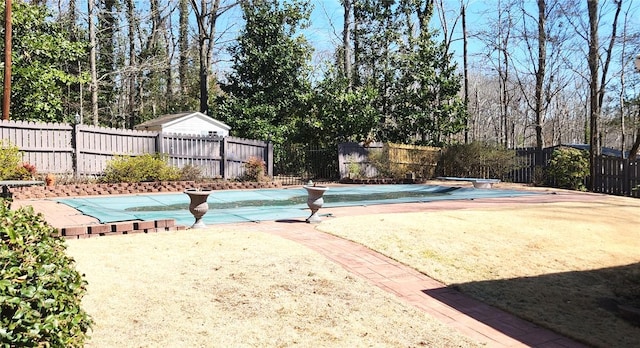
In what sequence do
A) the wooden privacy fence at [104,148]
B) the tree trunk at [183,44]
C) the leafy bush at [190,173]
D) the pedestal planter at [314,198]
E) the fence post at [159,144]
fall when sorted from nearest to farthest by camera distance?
the pedestal planter at [314,198]
the wooden privacy fence at [104,148]
the leafy bush at [190,173]
the fence post at [159,144]
the tree trunk at [183,44]

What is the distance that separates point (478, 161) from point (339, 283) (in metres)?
16.5

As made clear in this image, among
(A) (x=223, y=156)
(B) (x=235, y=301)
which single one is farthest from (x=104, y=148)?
(B) (x=235, y=301)

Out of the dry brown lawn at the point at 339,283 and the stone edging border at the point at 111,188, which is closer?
the dry brown lawn at the point at 339,283

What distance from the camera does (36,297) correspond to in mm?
1978

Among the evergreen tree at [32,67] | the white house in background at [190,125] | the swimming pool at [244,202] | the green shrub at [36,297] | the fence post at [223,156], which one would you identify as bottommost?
the swimming pool at [244,202]

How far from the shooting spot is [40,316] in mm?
1979

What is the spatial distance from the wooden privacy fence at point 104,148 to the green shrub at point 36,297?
12.1 metres

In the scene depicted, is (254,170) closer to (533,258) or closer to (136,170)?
(136,170)

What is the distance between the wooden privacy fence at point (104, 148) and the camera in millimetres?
12867

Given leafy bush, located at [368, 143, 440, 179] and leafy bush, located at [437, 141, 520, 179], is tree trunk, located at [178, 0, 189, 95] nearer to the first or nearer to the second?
leafy bush, located at [368, 143, 440, 179]

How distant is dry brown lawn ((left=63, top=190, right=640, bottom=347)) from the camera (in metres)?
3.71

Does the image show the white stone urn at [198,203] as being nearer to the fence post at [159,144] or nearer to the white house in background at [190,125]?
the fence post at [159,144]

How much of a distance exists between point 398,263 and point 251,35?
19.5 m

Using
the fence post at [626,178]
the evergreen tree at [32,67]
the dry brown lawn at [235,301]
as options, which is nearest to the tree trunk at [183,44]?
the evergreen tree at [32,67]
